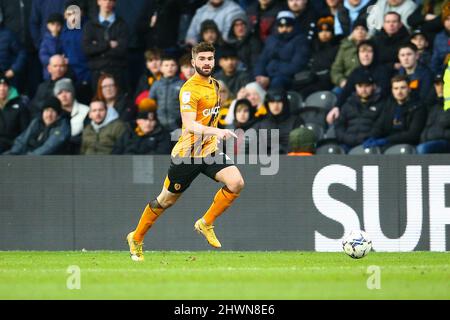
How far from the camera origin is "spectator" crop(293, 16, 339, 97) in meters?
18.7

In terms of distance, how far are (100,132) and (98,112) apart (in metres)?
0.44

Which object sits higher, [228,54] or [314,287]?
[228,54]

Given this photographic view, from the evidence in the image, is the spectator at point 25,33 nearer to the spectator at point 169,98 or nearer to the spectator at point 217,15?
the spectator at point 217,15

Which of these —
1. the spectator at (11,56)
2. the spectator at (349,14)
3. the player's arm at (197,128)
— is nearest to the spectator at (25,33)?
the spectator at (11,56)

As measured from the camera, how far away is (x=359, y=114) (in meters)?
17.7

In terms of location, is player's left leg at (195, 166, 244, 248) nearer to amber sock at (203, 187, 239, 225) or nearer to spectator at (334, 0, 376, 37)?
amber sock at (203, 187, 239, 225)

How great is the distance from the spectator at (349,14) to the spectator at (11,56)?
18.8 feet

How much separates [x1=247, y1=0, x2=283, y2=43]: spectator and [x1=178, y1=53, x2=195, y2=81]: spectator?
1.28 m

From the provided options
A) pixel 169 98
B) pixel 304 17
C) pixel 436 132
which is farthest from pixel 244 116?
pixel 436 132

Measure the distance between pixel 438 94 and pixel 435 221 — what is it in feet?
7.86

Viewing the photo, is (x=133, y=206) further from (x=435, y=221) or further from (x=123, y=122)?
(x=435, y=221)
